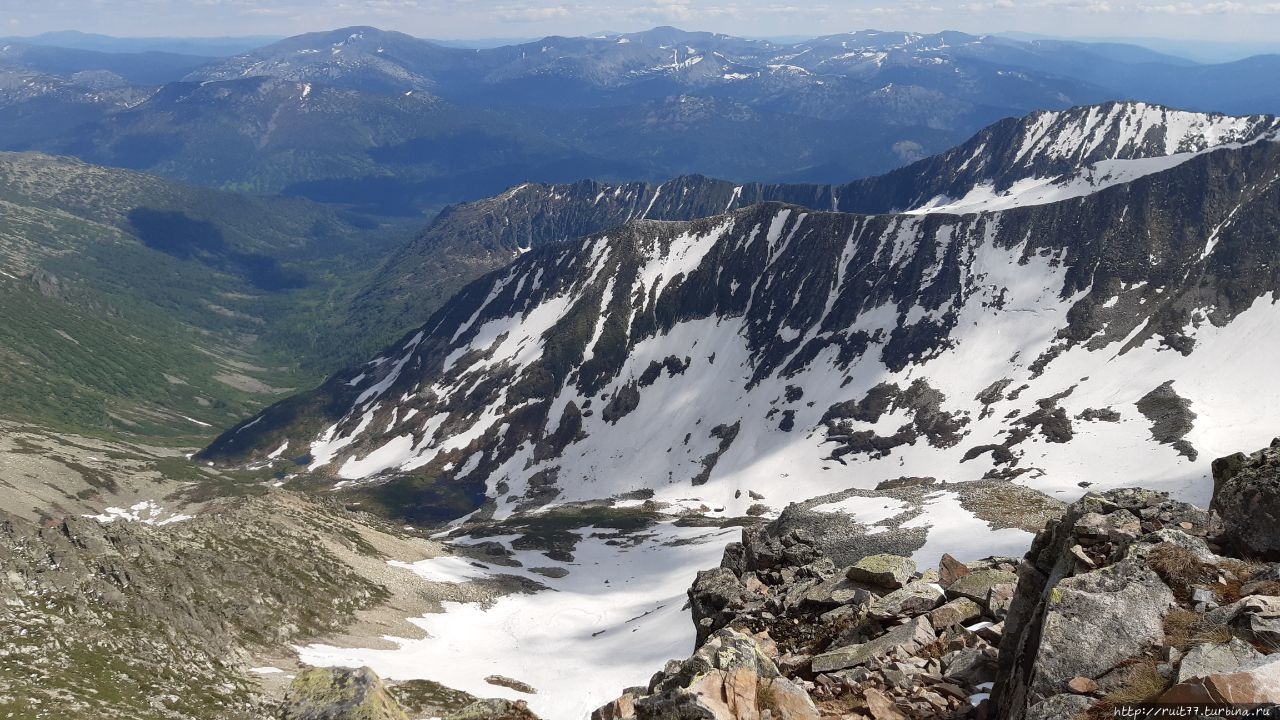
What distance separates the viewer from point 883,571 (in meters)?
34.5

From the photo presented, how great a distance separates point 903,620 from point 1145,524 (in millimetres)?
9470

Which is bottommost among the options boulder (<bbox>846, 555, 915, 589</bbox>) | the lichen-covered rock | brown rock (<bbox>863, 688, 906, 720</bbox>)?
boulder (<bbox>846, 555, 915, 589</bbox>)

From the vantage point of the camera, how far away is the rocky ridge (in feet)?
53.1

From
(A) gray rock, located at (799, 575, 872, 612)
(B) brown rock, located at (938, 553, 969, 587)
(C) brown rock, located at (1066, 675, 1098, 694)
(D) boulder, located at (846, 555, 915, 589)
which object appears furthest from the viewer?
(D) boulder, located at (846, 555, 915, 589)

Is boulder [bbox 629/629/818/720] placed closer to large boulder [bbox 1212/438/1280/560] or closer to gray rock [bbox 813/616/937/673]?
gray rock [bbox 813/616/937/673]

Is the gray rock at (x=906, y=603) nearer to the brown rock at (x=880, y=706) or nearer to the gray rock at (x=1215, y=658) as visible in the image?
the brown rock at (x=880, y=706)

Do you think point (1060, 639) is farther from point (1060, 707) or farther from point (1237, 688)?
point (1237, 688)

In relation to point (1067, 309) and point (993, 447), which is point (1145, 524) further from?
point (1067, 309)

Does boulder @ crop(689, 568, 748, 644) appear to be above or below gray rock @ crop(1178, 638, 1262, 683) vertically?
below

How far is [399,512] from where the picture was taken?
650 feet

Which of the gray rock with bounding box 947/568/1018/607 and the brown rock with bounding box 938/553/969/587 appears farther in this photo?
the brown rock with bounding box 938/553/969/587

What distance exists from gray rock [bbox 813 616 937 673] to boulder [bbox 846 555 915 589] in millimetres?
6421

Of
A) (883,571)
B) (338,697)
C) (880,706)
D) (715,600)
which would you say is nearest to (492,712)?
(338,697)

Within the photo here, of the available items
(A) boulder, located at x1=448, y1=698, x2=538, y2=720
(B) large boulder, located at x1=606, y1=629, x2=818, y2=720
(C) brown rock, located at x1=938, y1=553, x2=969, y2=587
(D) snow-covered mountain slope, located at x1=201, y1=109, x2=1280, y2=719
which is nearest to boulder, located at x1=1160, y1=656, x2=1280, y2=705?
(B) large boulder, located at x1=606, y1=629, x2=818, y2=720
